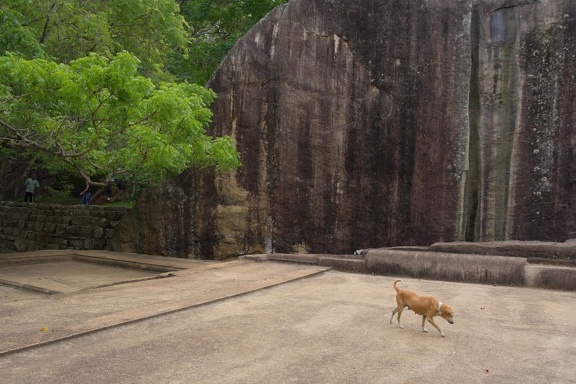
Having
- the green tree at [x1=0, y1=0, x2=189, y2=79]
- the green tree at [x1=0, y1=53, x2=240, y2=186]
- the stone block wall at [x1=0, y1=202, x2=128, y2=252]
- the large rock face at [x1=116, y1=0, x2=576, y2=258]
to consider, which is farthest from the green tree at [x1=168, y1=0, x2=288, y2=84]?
the green tree at [x1=0, y1=53, x2=240, y2=186]

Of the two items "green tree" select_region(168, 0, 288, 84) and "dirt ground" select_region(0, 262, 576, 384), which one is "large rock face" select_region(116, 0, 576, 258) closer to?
"dirt ground" select_region(0, 262, 576, 384)

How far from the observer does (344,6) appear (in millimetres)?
10055

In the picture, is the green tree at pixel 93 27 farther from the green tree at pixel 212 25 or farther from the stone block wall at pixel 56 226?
the stone block wall at pixel 56 226

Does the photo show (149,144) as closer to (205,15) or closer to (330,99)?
(330,99)

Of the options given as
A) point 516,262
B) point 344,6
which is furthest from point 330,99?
point 516,262

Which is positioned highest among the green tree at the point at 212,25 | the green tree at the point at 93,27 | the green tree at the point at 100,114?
the green tree at the point at 212,25

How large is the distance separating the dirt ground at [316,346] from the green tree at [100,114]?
2342 mm

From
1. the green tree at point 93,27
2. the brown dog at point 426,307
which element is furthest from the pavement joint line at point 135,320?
the green tree at point 93,27

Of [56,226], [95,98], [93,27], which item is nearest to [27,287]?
[95,98]

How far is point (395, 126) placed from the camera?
31.6ft

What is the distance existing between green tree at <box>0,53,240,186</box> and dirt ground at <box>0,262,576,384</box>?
234 centimetres

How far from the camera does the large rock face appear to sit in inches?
344

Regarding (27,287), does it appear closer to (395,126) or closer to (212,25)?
(395,126)

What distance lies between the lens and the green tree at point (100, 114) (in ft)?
20.0
